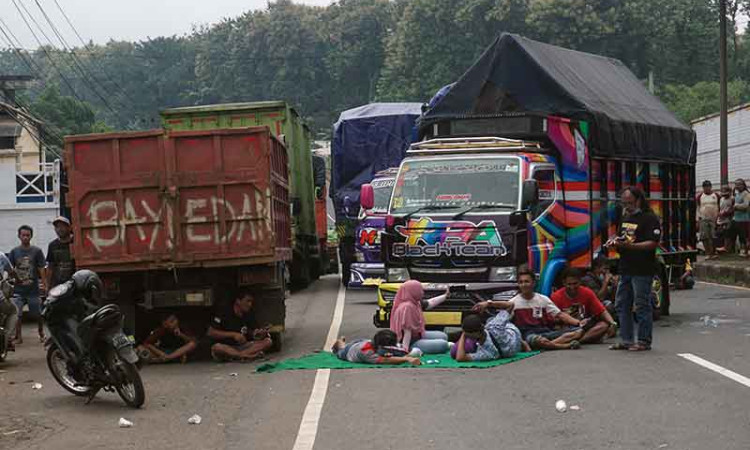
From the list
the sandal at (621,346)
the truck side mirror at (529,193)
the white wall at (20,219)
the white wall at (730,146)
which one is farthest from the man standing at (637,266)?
the white wall at (730,146)

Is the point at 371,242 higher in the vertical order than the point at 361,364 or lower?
higher

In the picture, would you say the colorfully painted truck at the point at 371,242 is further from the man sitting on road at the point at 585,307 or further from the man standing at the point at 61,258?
the man sitting on road at the point at 585,307

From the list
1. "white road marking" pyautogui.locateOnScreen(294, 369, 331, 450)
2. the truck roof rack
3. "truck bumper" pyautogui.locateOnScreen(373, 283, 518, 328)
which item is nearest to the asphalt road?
"white road marking" pyautogui.locateOnScreen(294, 369, 331, 450)

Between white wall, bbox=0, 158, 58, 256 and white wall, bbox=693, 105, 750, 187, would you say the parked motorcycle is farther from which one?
white wall, bbox=693, 105, 750, 187

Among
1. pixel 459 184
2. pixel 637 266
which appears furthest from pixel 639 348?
pixel 459 184

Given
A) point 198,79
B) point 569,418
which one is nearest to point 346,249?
point 569,418

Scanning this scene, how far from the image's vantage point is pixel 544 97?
1642cm

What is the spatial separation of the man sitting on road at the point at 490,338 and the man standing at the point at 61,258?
214 inches

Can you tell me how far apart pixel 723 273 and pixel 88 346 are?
17.5m

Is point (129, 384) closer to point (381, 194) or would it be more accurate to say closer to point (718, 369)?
point (718, 369)

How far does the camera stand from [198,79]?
3698 inches

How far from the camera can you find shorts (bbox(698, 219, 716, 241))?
1121 inches

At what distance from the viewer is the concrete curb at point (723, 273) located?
941 inches

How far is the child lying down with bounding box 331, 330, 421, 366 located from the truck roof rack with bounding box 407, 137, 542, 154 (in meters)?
3.12
